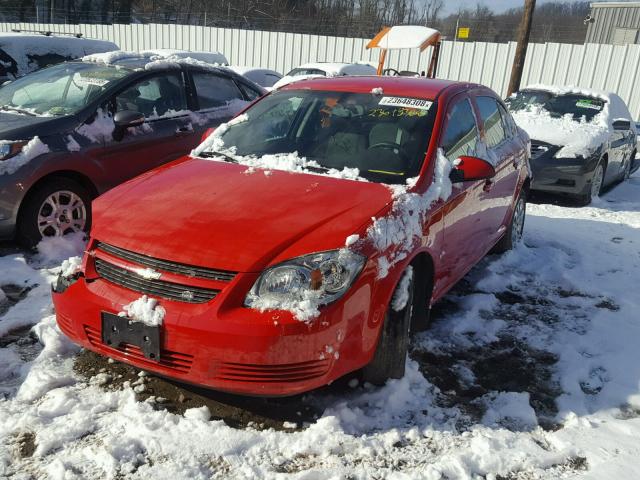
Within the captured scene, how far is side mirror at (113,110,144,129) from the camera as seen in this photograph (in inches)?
199

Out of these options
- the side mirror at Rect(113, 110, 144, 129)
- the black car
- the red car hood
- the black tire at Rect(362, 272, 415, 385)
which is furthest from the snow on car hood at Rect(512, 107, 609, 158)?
the black tire at Rect(362, 272, 415, 385)

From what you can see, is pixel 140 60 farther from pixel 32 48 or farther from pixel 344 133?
pixel 32 48

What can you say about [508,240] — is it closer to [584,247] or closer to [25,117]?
[584,247]

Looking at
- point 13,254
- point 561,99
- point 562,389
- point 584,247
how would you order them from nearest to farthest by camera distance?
1. point 562,389
2. point 13,254
3. point 584,247
4. point 561,99

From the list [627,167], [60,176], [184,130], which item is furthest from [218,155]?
[627,167]

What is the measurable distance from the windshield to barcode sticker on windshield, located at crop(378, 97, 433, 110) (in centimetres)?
281

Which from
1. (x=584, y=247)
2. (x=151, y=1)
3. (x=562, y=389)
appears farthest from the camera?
(x=151, y=1)

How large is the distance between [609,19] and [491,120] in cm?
3146

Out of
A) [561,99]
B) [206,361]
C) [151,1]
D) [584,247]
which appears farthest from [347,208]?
[151,1]

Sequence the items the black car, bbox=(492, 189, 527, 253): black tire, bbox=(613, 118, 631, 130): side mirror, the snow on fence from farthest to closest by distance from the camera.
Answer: the snow on fence
bbox=(613, 118, 631, 130): side mirror
the black car
bbox=(492, 189, 527, 253): black tire

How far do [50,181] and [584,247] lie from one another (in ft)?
16.8

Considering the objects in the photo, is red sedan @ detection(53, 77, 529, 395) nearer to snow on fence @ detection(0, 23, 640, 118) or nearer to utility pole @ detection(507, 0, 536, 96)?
utility pole @ detection(507, 0, 536, 96)

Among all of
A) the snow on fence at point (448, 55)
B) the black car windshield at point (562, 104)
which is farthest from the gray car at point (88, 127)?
the snow on fence at point (448, 55)

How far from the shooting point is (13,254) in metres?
4.71
